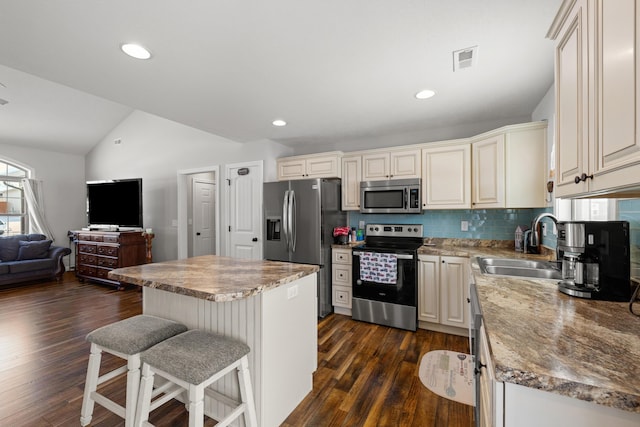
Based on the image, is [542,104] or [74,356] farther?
[542,104]

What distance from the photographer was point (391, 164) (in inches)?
136

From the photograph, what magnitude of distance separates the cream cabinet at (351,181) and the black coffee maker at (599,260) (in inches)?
97.2

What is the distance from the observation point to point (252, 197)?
4074mm

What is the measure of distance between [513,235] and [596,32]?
2672 millimetres

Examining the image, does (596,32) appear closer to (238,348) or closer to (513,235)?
(238,348)

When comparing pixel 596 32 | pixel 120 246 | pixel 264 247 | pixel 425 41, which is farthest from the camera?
pixel 120 246

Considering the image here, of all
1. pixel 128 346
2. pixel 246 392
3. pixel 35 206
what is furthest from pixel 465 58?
pixel 35 206

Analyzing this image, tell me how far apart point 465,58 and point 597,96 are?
1.21 meters

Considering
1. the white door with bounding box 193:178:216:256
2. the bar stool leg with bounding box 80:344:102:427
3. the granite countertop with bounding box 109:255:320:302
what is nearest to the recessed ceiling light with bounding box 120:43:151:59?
the granite countertop with bounding box 109:255:320:302

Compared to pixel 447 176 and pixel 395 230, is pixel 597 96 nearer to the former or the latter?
pixel 447 176

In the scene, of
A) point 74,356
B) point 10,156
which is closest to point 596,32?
point 74,356

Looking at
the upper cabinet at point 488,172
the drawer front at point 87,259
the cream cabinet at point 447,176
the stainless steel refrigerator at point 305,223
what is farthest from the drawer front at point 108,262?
the upper cabinet at point 488,172

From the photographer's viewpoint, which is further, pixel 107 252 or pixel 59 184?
pixel 59 184

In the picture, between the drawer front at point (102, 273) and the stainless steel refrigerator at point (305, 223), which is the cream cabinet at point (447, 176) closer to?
the stainless steel refrigerator at point (305, 223)
